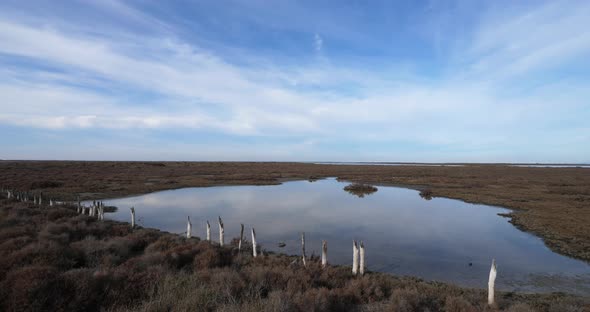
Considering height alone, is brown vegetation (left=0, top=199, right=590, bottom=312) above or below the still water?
above

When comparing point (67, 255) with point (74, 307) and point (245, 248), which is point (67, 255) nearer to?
point (74, 307)

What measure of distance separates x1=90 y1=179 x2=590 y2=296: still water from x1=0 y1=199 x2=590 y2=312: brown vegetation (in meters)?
2.84

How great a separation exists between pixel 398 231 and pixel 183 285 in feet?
60.1

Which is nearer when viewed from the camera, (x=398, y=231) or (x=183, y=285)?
(x=183, y=285)

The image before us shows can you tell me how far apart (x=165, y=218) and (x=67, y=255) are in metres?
16.7

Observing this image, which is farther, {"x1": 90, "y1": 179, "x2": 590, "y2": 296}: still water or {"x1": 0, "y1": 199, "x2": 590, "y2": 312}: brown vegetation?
{"x1": 90, "y1": 179, "x2": 590, "y2": 296}: still water

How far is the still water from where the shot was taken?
15516mm

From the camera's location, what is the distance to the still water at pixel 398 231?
15516mm

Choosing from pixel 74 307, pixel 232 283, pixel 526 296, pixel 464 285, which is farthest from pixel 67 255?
pixel 526 296

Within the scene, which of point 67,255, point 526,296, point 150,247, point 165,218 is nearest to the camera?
point 67,255

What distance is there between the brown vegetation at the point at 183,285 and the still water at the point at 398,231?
9.31 feet

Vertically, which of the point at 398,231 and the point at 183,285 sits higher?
the point at 183,285

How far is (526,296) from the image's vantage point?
1222 centimetres

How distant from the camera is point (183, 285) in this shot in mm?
8469
